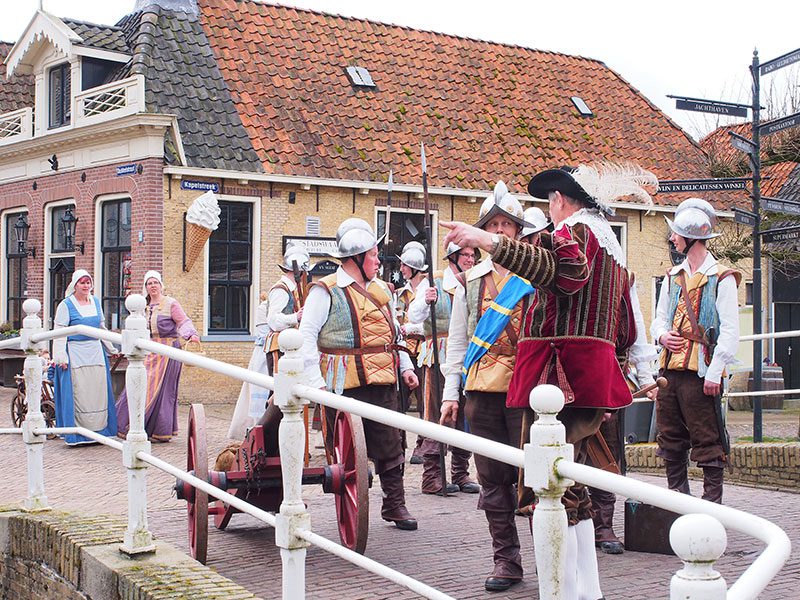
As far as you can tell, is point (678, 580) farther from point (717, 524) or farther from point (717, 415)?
point (717, 415)

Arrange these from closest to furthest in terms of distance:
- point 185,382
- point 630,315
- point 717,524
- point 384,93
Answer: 1. point 717,524
2. point 630,315
3. point 185,382
4. point 384,93

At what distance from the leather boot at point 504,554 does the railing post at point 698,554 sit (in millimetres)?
3538

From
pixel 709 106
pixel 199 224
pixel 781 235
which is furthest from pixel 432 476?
pixel 199 224

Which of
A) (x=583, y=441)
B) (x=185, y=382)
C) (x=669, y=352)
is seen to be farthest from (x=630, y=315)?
(x=185, y=382)

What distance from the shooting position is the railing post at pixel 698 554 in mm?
1745

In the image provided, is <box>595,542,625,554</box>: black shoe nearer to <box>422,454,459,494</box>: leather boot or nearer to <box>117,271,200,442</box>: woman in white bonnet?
<box>422,454,459,494</box>: leather boot

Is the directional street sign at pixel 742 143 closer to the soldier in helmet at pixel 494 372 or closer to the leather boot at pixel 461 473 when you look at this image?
the leather boot at pixel 461 473

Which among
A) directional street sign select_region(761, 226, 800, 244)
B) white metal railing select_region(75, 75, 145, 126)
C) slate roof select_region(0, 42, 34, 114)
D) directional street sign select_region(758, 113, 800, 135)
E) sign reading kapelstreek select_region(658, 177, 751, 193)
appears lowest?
directional street sign select_region(761, 226, 800, 244)

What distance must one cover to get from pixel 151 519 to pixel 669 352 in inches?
133

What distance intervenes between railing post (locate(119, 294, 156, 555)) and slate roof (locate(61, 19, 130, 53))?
15.1 metres

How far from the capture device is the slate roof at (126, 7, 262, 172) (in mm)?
17891

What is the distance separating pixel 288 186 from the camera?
18.3 metres

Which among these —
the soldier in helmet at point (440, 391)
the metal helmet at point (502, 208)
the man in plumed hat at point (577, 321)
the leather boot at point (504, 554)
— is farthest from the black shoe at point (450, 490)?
the man in plumed hat at point (577, 321)

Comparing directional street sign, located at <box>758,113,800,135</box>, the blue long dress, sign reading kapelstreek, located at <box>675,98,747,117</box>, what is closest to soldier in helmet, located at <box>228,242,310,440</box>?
the blue long dress
